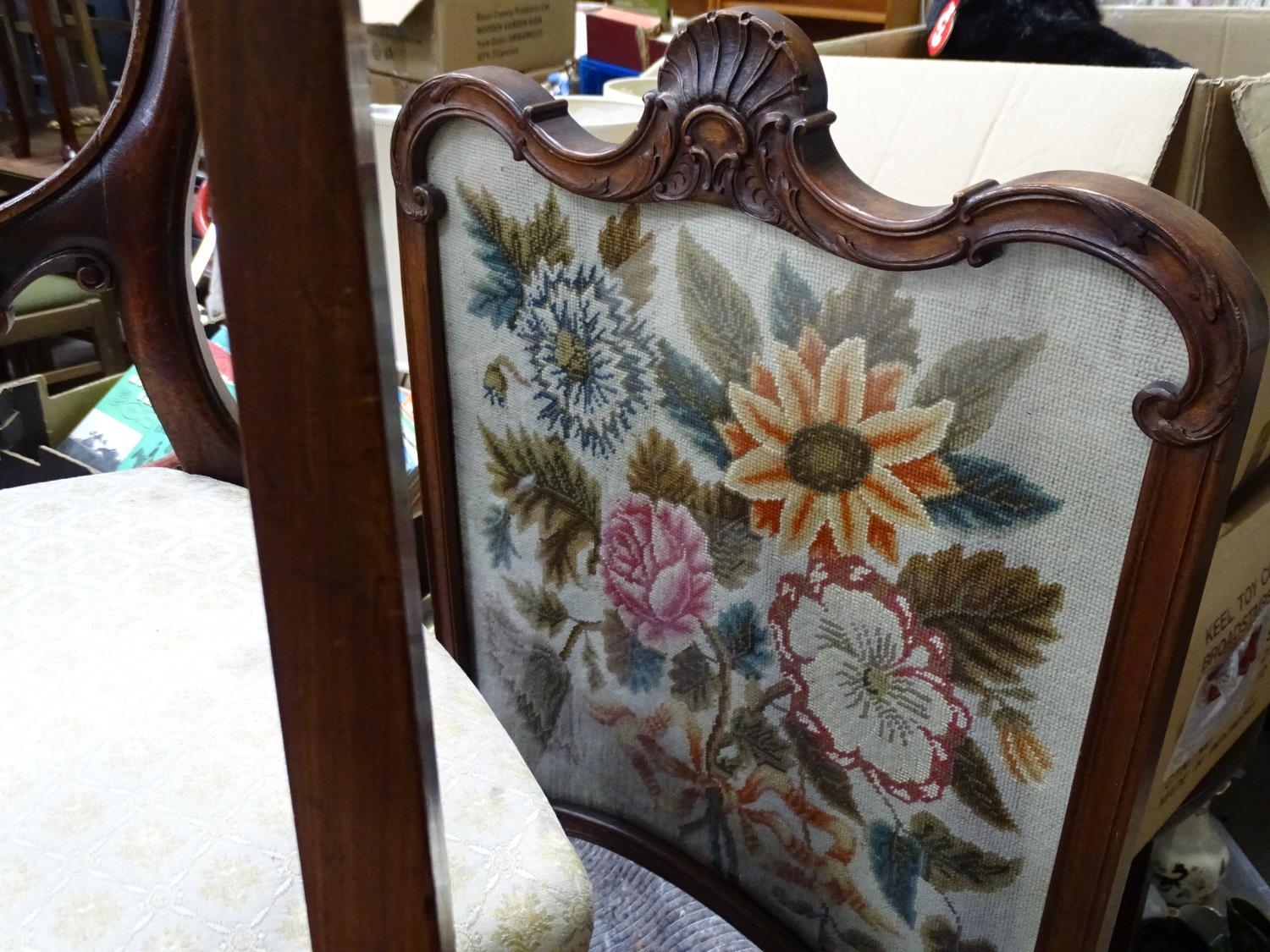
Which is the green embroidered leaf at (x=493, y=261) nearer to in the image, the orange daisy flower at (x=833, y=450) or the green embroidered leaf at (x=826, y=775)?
the orange daisy flower at (x=833, y=450)

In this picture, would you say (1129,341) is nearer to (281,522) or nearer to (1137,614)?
(1137,614)

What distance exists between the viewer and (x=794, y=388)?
0.51m

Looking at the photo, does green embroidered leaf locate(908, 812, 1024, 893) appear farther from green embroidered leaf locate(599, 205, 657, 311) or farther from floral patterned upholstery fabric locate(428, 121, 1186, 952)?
green embroidered leaf locate(599, 205, 657, 311)

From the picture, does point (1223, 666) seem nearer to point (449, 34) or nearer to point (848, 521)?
point (848, 521)

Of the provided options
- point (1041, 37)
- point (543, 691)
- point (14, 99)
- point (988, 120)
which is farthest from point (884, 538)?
point (14, 99)

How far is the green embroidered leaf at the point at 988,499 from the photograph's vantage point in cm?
46

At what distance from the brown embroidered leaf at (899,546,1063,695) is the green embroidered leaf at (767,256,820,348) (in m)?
0.12

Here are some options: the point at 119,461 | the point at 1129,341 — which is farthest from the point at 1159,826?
the point at 119,461

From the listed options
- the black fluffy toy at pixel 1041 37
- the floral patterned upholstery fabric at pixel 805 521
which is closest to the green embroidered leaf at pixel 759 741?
the floral patterned upholstery fabric at pixel 805 521

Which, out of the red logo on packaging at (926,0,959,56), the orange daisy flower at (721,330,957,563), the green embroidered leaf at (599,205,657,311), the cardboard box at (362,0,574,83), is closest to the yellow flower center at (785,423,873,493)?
the orange daisy flower at (721,330,957,563)

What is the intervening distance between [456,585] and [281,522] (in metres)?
0.50

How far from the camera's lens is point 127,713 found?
1.51ft

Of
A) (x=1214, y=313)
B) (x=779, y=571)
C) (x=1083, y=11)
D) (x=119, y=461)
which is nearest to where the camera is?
(x=1214, y=313)

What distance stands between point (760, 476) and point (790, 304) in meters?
0.09
